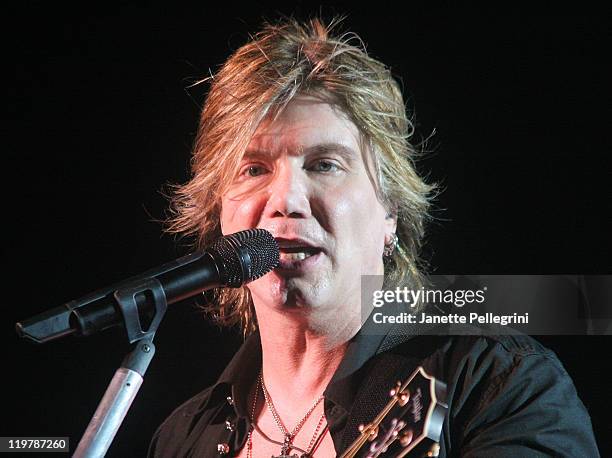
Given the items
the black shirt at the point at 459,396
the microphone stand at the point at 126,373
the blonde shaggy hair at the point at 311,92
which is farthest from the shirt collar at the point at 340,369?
the microphone stand at the point at 126,373

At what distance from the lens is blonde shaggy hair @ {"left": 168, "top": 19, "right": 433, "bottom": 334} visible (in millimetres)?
2268

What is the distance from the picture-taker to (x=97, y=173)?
2.78m

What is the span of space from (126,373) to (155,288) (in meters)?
0.16

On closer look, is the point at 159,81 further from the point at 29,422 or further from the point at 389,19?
the point at 29,422

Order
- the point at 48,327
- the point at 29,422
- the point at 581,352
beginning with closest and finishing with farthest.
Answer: the point at 48,327 < the point at 581,352 < the point at 29,422

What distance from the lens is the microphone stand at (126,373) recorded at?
140cm

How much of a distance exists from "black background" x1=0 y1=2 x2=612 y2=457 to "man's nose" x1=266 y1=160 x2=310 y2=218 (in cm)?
49

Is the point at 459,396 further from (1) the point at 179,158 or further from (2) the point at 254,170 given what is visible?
(1) the point at 179,158

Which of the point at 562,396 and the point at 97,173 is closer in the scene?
the point at 562,396

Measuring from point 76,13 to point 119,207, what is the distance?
2.37 feet

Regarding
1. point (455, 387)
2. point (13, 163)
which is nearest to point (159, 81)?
point (13, 163)

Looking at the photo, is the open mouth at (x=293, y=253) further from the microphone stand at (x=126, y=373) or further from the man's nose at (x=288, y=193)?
the microphone stand at (x=126, y=373)

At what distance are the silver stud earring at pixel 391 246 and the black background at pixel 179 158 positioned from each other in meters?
0.11

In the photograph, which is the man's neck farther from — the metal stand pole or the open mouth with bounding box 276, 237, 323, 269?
the metal stand pole
